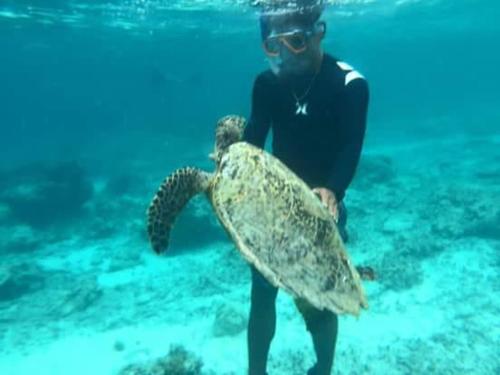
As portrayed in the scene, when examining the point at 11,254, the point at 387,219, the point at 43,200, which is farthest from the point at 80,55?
the point at 387,219

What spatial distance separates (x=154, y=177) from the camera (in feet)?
78.4

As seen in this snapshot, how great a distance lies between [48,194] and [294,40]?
1628 centimetres

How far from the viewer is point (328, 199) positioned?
393cm

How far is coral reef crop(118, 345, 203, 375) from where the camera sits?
6.91m

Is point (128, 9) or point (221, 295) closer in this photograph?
point (221, 295)

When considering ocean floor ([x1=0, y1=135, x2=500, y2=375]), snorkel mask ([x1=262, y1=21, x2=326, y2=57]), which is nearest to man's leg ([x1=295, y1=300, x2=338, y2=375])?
snorkel mask ([x1=262, y1=21, x2=326, y2=57])

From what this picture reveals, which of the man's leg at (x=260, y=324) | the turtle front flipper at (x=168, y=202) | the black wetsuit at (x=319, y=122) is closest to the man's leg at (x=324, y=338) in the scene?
the man's leg at (x=260, y=324)

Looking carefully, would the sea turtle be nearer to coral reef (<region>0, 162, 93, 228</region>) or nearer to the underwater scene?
the underwater scene

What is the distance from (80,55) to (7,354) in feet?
152

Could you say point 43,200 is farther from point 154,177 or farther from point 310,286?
point 310,286

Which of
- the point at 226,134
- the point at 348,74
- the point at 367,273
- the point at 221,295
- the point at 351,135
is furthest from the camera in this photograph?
the point at 221,295

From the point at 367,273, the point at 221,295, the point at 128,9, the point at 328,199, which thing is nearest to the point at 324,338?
the point at 367,273

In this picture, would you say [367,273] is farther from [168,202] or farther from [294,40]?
[294,40]

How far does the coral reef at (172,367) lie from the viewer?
6.91m
